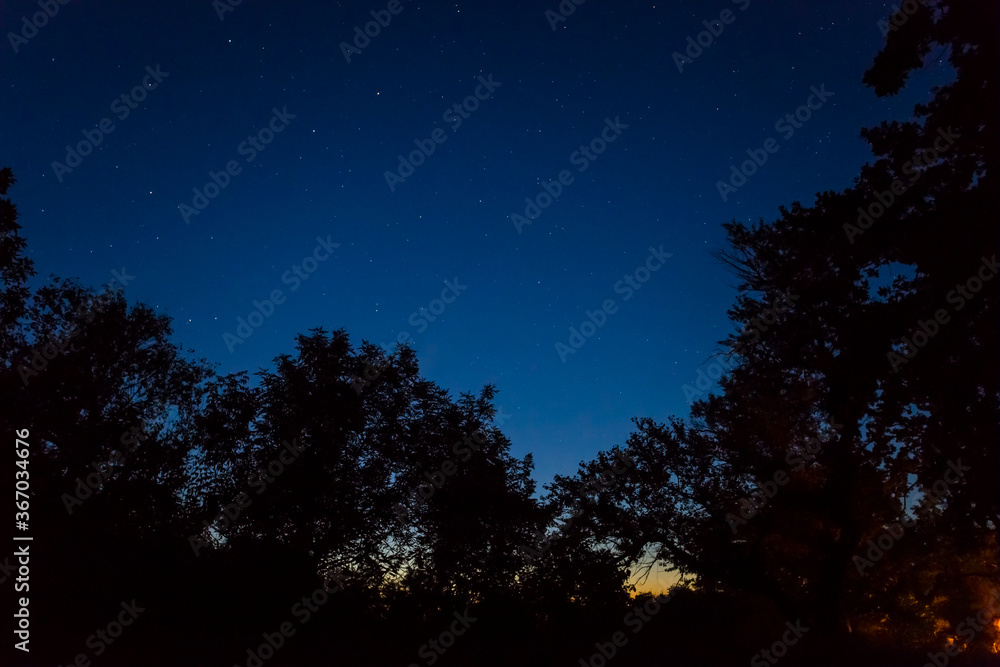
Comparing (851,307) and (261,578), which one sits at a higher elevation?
(851,307)

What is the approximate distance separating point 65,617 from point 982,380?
25.6 m

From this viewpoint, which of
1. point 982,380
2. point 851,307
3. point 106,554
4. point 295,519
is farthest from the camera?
point 295,519

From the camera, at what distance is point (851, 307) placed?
49.0 feet

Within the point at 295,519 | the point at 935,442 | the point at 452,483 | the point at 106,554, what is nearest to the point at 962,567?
the point at 935,442

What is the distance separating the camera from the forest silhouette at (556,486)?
1351cm

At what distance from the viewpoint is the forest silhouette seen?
13508mm

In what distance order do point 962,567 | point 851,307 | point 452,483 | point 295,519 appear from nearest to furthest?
point 851,307
point 295,519
point 452,483
point 962,567

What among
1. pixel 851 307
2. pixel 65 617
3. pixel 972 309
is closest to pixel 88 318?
pixel 65 617

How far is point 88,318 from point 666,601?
2739cm

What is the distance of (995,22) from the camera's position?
12.2 metres

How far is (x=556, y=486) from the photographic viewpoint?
21.3m

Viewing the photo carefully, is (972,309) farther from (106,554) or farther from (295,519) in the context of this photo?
(106,554)

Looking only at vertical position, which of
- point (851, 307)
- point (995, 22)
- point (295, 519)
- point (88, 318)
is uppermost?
point (995, 22)

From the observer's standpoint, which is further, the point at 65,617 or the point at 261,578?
the point at 261,578
